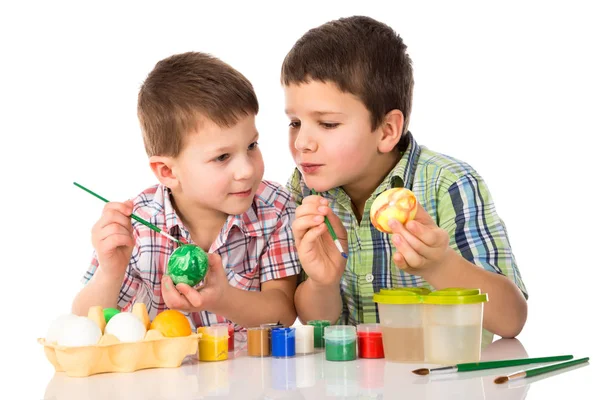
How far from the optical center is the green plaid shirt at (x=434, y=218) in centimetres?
216

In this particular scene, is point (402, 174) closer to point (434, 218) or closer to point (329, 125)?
point (434, 218)

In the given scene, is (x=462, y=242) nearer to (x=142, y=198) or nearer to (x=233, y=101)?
(x=233, y=101)

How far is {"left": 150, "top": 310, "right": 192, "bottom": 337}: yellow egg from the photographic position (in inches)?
65.1

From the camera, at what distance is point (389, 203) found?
1759mm

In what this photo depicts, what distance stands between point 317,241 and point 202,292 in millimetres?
324

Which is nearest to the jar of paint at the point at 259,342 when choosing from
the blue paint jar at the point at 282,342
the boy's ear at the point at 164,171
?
the blue paint jar at the point at 282,342

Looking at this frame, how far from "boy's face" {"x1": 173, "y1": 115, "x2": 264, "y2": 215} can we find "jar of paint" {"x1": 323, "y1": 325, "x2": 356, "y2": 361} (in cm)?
63

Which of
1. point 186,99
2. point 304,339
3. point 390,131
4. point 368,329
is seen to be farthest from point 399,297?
point 186,99

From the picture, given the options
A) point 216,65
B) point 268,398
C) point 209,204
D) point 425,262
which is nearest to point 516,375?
point 425,262

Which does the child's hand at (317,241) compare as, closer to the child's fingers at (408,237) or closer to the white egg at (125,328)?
the child's fingers at (408,237)

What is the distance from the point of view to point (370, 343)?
5.62 feet

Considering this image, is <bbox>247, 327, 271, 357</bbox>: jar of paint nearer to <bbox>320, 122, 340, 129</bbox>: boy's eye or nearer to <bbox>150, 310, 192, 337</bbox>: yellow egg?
<bbox>150, 310, 192, 337</bbox>: yellow egg

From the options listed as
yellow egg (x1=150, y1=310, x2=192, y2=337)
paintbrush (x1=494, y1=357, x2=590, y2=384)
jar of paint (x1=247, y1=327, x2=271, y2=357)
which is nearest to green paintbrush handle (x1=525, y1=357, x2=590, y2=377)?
paintbrush (x1=494, y1=357, x2=590, y2=384)

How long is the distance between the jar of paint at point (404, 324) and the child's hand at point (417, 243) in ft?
0.27
